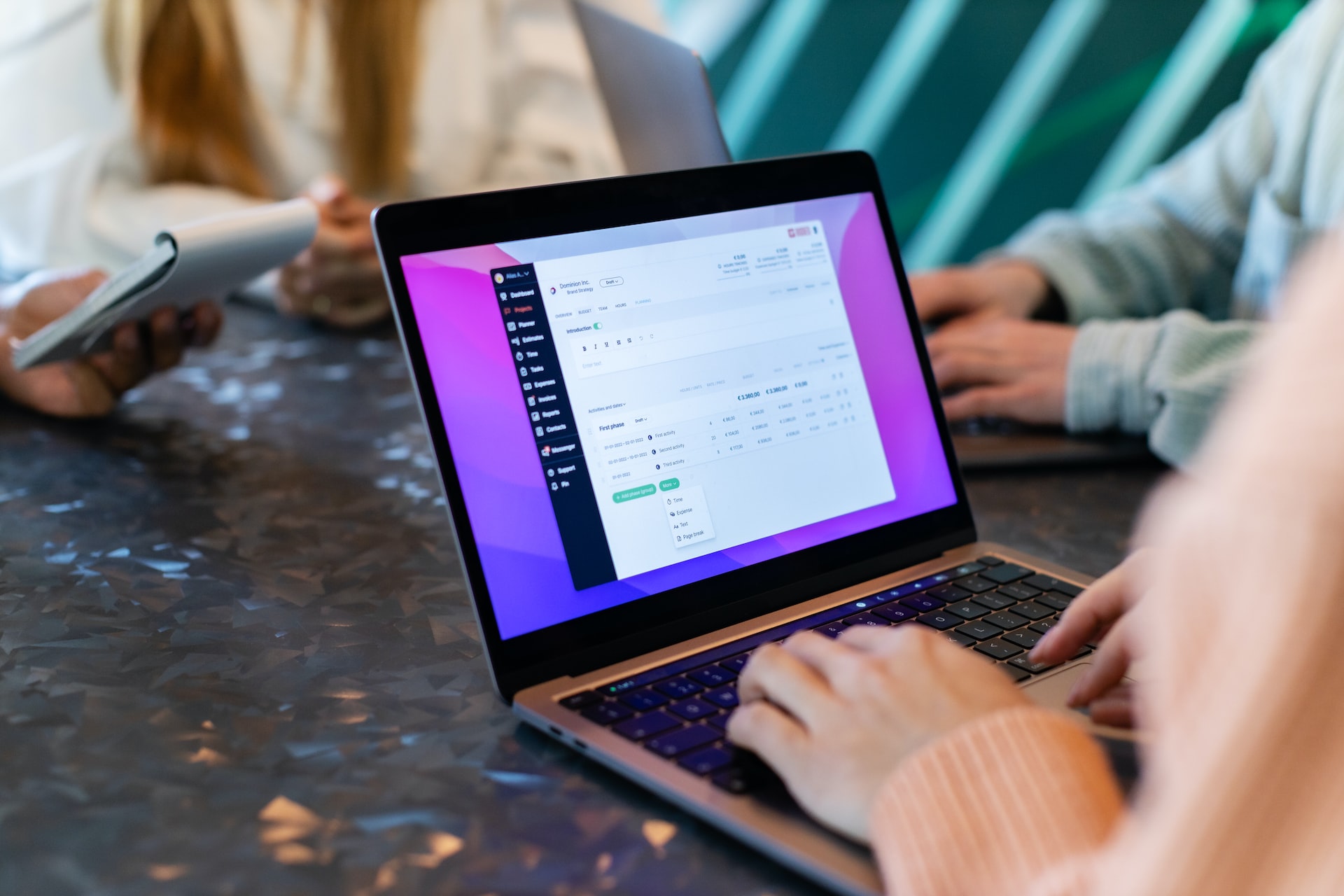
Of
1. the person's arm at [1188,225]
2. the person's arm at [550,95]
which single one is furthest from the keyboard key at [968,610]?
the person's arm at [550,95]

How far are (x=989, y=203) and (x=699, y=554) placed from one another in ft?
8.04

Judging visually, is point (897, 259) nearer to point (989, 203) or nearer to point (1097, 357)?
point (1097, 357)

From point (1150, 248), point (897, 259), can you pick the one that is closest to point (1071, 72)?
point (1150, 248)

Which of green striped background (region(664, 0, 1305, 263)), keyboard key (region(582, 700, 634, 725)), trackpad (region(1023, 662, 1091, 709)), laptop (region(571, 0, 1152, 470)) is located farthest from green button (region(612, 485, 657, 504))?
green striped background (region(664, 0, 1305, 263))

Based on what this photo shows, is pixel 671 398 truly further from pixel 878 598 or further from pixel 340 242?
pixel 340 242

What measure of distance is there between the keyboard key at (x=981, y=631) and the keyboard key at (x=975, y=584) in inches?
1.7

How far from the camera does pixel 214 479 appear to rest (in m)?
0.75

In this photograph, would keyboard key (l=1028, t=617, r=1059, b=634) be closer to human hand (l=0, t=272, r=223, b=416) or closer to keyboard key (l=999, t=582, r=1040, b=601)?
keyboard key (l=999, t=582, r=1040, b=601)

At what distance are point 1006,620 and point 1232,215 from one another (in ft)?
2.63

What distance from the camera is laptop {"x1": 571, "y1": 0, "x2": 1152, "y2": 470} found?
29.5 inches

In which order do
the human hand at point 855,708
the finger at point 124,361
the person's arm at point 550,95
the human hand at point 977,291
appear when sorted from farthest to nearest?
the person's arm at point 550,95 < the human hand at point 977,291 < the finger at point 124,361 < the human hand at point 855,708

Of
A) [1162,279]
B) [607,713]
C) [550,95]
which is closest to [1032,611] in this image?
[607,713]

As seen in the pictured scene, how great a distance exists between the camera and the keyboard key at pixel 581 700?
446 mm

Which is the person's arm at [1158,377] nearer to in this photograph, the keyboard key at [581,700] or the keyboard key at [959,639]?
the keyboard key at [959,639]
